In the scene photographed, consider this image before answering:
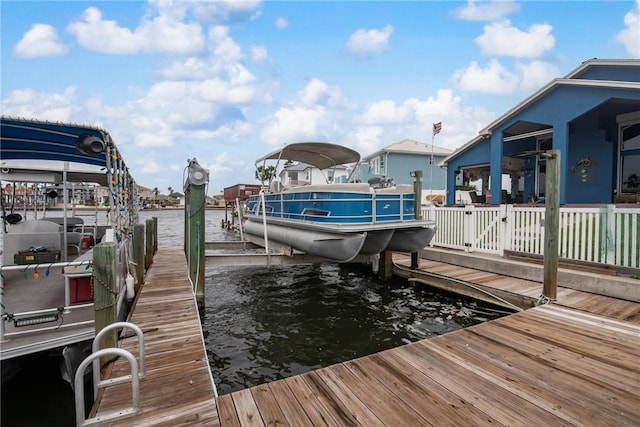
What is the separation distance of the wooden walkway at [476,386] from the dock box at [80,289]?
9.07ft

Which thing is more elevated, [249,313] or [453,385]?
[453,385]

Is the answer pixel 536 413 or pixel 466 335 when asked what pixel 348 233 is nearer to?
pixel 466 335

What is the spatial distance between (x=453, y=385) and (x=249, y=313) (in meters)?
4.71

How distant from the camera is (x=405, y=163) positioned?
27859 mm

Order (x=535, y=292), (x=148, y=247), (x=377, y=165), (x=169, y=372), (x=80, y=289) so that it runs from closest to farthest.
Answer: (x=169, y=372), (x=80, y=289), (x=535, y=292), (x=148, y=247), (x=377, y=165)

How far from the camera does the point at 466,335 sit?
411 cm

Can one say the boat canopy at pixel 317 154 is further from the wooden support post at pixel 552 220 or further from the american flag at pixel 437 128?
the american flag at pixel 437 128

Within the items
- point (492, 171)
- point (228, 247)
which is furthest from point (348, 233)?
point (492, 171)

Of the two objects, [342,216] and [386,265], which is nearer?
[342,216]

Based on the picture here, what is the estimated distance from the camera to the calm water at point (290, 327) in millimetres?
4070

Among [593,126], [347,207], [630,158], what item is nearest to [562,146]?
[593,126]

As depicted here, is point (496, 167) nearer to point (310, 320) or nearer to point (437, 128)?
point (437, 128)

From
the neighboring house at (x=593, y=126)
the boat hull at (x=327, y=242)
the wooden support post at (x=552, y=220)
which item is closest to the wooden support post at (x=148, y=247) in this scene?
the boat hull at (x=327, y=242)

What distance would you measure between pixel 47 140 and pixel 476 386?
20.8 ft
